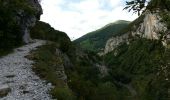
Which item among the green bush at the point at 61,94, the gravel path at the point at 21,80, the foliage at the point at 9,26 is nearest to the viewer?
the green bush at the point at 61,94

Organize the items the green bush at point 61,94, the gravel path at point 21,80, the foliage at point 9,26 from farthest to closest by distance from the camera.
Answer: the foliage at point 9,26, the gravel path at point 21,80, the green bush at point 61,94

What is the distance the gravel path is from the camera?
23408 mm

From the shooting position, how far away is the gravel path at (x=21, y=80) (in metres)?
23.4

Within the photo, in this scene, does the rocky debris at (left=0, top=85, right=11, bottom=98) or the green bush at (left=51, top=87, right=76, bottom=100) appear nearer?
the green bush at (left=51, top=87, right=76, bottom=100)

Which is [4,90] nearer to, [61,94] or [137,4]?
[61,94]

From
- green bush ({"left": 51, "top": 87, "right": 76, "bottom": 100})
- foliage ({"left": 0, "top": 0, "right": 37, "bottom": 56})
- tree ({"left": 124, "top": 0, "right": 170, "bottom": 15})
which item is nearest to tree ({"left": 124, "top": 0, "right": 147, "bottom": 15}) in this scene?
tree ({"left": 124, "top": 0, "right": 170, "bottom": 15})

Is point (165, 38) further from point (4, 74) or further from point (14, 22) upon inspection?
point (14, 22)

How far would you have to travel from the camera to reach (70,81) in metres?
33.5

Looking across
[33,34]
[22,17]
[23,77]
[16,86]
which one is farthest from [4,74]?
[33,34]

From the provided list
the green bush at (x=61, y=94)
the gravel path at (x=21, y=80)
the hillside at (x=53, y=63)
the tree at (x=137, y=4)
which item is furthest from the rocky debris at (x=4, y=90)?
the tree at (x=137, y=4)

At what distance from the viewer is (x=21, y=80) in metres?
27.8

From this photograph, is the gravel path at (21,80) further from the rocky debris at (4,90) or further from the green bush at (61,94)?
the green bush at (61,94)

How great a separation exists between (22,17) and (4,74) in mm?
23116

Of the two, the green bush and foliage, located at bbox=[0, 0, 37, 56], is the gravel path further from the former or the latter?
foliage, located at bbox=[0, 0, 37, 56]
